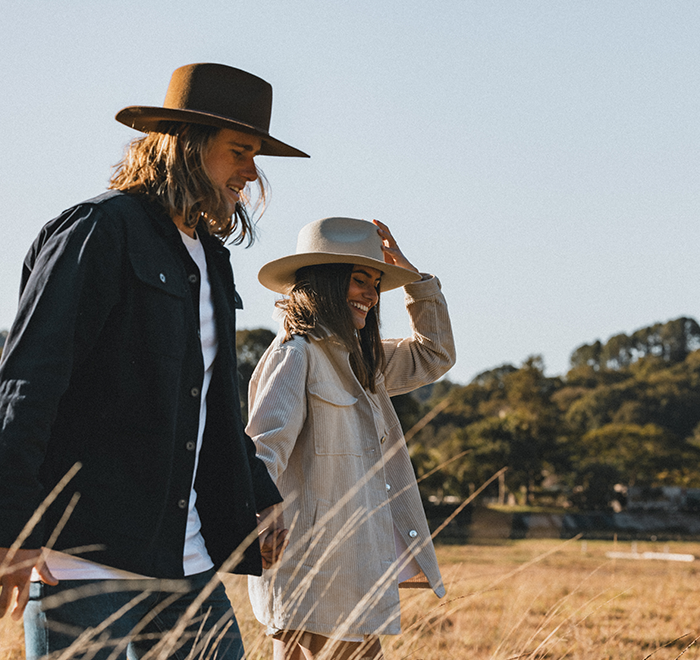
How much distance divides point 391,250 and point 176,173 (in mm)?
1492

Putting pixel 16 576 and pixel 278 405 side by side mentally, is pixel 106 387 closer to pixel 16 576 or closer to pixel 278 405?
pixel 16 576

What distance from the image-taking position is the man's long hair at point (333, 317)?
280 centimetres

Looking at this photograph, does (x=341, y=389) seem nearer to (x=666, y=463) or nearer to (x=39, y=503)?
(x=39, y=503)

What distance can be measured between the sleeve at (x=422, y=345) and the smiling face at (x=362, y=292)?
0.30 metres

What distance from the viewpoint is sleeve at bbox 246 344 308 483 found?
8.08ft

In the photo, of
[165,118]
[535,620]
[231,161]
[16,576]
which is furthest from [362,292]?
[535,620]

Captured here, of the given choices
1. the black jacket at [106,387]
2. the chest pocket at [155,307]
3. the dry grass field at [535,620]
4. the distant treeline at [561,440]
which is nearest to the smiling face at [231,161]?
the black jacket at [106,387]

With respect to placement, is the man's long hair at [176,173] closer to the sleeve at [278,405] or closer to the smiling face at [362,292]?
the sleeve at [278,405]

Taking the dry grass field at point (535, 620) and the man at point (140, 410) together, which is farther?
the dry grass field at point (535, 620)

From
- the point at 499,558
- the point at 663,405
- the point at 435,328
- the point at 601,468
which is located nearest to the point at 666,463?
the point at 601,468

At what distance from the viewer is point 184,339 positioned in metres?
1.77

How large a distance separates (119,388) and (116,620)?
0.44 m

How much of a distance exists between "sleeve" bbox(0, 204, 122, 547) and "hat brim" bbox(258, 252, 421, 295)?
1.36m

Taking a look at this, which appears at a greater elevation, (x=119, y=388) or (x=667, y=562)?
(x=119, y=388)
